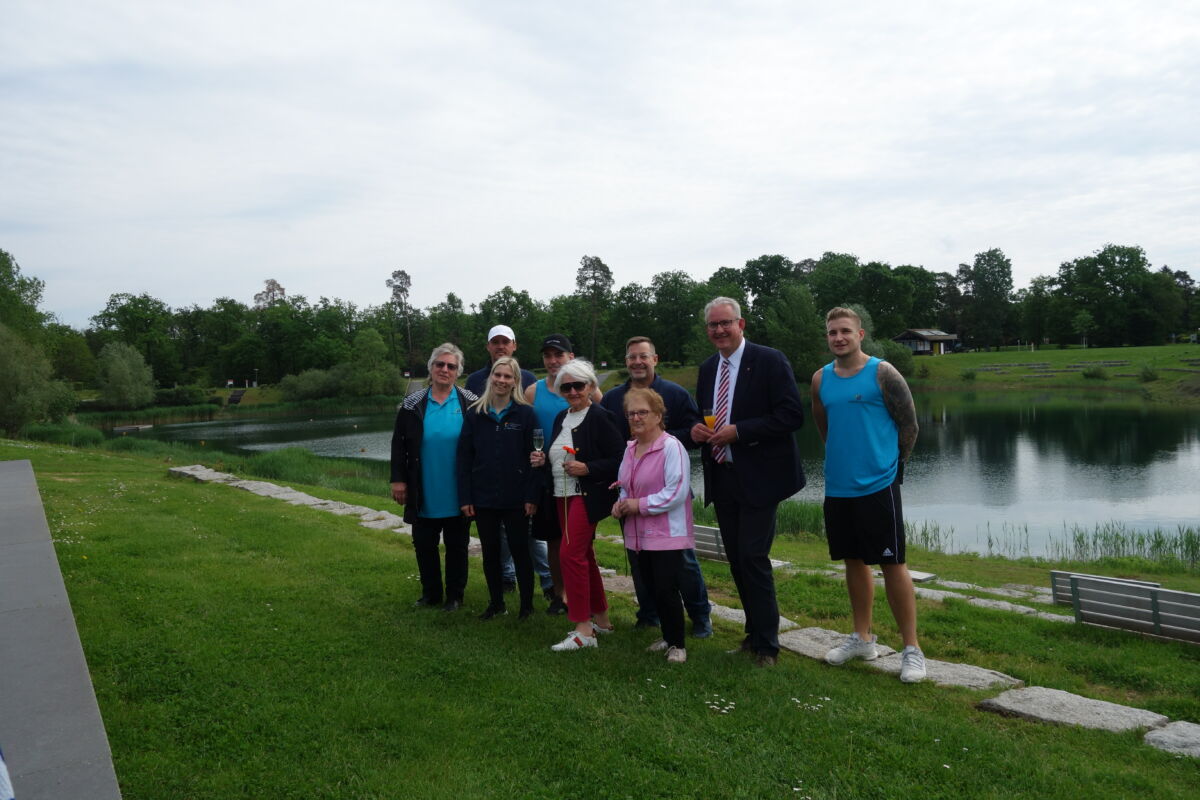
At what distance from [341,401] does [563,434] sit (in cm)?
5710

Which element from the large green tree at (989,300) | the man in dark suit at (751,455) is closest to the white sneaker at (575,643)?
the man in dark suit at (751,455)

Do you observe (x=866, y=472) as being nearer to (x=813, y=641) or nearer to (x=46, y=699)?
(x=813, y=641)

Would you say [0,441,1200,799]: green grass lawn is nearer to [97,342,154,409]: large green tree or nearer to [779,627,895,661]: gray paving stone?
[779,627,895,661]: gray paving stone

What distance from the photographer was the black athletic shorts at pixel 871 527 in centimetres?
439

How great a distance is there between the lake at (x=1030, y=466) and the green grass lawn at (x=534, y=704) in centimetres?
936

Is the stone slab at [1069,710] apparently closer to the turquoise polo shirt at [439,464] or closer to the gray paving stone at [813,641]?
the gray paving stone at [813,641]

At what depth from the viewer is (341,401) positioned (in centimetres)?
5888

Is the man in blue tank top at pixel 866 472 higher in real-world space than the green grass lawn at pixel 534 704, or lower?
higher

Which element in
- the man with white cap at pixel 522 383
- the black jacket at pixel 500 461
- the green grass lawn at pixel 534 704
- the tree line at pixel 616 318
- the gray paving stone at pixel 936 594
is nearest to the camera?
the green grass lawn at pixel 534 704

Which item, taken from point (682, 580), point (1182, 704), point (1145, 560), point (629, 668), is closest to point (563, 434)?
point (682, 580)

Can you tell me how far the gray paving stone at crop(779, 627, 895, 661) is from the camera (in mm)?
4789

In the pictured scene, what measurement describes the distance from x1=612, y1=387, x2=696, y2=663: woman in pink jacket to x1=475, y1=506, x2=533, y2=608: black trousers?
974 millimetres

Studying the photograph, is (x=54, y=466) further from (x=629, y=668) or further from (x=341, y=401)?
(x=341, y=401)

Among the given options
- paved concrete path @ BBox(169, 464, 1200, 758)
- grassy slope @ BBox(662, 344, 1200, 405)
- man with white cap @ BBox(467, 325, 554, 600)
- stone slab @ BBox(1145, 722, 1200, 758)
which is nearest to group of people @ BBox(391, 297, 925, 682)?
paved concrete path @ BBox(169, 464, 1200, 758)
